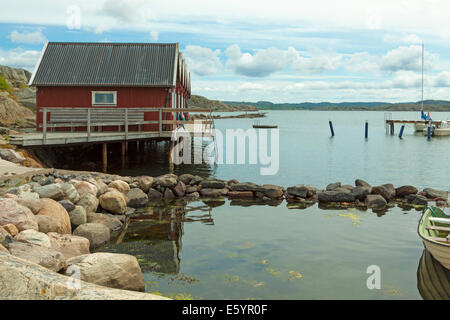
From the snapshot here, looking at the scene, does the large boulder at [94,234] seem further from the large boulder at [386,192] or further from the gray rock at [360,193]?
the large boulder at [386,192]

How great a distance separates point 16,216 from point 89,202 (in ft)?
10.3

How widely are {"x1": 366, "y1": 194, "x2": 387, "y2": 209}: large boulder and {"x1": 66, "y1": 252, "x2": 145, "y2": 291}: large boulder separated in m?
8.83

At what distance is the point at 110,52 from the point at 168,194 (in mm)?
12668

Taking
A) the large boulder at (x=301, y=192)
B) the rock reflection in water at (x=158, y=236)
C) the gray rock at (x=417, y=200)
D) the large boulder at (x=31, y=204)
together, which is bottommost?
the rock reflection in water at (x=158, y=236)

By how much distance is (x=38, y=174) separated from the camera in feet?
43.8

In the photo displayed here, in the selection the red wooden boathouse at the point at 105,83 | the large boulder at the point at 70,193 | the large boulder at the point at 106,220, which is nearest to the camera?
the large boulder at the point at 106,220

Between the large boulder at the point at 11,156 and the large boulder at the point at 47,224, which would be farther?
the large boulder at the point at 11,156

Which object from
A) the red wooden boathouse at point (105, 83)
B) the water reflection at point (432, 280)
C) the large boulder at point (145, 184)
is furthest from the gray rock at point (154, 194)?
the red wooden boathouse at point (105, 83)

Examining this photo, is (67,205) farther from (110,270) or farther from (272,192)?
(272,192)

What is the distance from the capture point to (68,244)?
8.34 meters

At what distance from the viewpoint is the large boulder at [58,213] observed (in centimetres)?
935

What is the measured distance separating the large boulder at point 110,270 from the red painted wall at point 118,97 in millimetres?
16326

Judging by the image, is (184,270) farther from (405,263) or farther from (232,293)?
(405,263)
